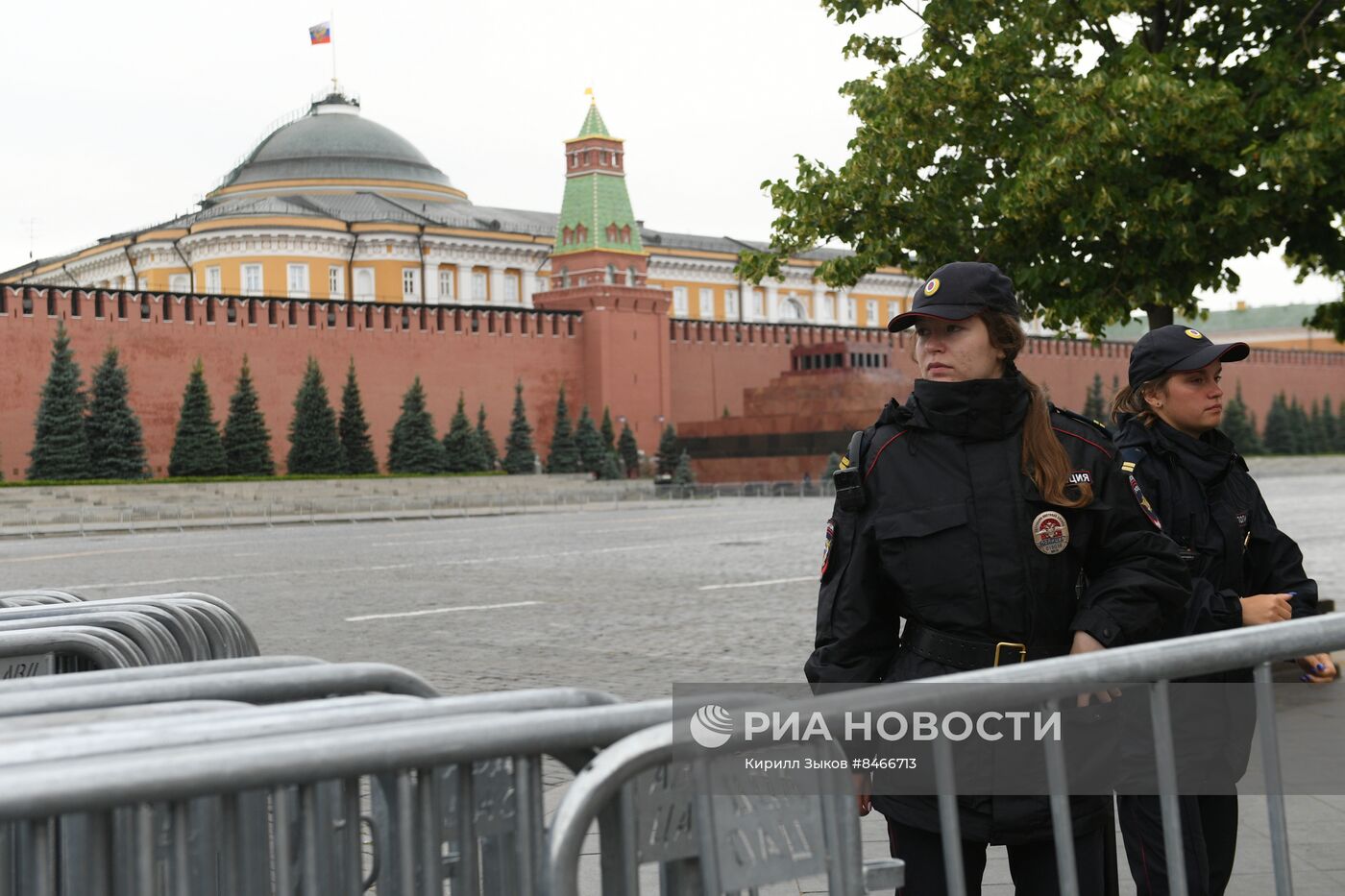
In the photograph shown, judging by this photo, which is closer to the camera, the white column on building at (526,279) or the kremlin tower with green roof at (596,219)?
the kremlin tower with green roof at (596,219)

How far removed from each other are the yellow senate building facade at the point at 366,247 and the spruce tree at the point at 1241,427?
17.2 meters

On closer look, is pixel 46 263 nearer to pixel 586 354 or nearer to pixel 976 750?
pixel 586 354

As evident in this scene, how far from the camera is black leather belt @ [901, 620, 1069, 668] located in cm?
245

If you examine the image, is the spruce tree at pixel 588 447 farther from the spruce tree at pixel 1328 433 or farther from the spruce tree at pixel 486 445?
the spruce tree at pixel 1328 433

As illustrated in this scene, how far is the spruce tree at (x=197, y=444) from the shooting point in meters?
37.1

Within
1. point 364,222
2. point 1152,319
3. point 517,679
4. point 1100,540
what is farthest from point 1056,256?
point 364,222

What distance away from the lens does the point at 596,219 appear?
168 ft

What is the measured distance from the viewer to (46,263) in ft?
249

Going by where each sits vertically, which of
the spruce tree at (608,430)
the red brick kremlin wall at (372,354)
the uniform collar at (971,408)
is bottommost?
the uniform collar at (971,408)

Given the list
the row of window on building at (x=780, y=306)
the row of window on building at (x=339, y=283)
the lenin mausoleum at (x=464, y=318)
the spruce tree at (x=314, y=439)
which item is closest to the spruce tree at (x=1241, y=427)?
the lenin mausoleum at (x=464, y=318)

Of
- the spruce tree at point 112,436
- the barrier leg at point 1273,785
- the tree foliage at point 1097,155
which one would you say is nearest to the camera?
the barrier leg at point 1273,785

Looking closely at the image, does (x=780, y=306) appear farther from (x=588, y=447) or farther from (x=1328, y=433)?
(x=588, y=447)

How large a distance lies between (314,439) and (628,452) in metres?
11.5

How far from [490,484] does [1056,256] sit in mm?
32974
